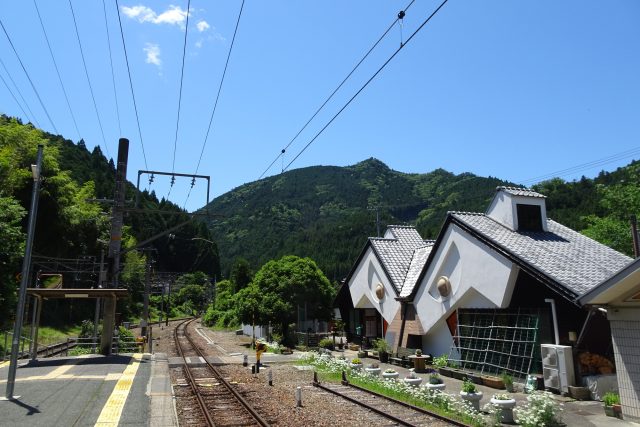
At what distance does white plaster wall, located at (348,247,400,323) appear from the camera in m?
24.8

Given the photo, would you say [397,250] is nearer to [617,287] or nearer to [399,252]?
[399,252]

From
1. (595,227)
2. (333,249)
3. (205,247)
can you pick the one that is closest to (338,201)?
(333,249)

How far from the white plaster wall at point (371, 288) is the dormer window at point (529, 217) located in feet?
24.5

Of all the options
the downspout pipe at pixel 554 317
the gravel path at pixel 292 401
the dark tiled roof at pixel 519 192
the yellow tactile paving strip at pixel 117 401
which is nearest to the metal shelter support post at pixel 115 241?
the gravel path at pixel 292 401

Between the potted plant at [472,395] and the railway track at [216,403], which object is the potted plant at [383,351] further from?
the potted plant at [472,395]

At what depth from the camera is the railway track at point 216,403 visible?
11.1 metres

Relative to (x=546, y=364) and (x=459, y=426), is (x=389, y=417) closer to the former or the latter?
(x=459, y=426)

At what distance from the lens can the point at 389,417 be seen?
10930 mm

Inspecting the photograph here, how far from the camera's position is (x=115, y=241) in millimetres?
21453

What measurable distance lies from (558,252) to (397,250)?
11.1 meters

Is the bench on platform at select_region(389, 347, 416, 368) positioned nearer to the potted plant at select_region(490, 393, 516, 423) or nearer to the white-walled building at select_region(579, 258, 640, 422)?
the potted plant at select_region(490, 393, 516, 423)

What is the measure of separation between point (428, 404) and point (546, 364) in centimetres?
435

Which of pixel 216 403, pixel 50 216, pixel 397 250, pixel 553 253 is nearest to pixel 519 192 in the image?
pixel 553 253

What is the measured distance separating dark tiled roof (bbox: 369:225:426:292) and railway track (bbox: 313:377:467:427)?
31.6 ft
